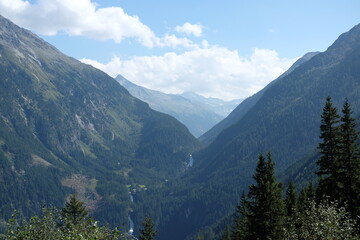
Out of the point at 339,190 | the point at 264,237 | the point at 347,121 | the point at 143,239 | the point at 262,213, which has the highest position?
the point at 347,121

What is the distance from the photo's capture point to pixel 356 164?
48500 millimetres

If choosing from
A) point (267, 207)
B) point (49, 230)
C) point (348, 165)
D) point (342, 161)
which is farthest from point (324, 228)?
point (342, 161)

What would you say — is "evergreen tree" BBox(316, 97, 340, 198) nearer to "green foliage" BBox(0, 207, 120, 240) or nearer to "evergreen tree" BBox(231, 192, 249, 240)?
"evergreen tree" BBox(231, 192, 249, 240)

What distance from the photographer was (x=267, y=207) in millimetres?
48406

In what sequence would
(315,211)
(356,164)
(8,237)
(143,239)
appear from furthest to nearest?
1. (143,239)
2. (356,164)
3. (315,211)
4. (8,237)

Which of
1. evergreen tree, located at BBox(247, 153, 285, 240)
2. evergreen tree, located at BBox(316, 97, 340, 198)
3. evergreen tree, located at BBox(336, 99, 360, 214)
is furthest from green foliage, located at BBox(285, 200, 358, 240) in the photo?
evergreen tree, located at BBox(316, 97, 340, 198)

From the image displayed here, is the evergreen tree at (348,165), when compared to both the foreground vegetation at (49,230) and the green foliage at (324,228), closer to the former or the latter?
the green foliage at (324,228)

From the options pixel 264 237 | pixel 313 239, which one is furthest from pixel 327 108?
pixel 313 239

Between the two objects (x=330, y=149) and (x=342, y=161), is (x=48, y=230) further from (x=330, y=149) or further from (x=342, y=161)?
(x=342, y=161)

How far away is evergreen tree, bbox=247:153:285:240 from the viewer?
158 feet

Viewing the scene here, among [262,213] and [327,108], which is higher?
[327,108]

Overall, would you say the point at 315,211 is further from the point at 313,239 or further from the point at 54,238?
the point at 54,238

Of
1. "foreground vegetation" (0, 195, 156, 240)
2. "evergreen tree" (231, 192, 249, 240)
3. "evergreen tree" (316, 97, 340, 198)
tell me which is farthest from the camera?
"evergreen tree" (231, 192, 249, 240)

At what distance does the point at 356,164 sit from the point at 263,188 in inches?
502
